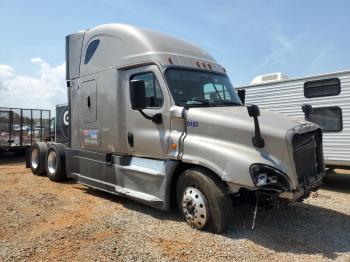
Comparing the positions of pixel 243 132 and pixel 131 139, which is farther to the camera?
pixel 131 139

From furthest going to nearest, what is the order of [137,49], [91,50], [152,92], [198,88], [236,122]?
[91,50] < [137,49] < [198,88] < [152,92] < [236,122]

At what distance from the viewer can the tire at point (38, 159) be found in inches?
425

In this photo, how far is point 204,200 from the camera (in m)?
5.54

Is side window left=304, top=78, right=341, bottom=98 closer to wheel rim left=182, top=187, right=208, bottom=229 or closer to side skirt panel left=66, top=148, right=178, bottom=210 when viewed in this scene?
side skirt panel left=66, top=148, right=178, bottom=210

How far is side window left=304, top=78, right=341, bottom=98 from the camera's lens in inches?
348

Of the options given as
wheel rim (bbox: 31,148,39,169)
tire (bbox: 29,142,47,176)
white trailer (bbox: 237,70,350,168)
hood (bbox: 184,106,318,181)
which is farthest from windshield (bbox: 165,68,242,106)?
wheel rim (bbox: 31,148,39,169)

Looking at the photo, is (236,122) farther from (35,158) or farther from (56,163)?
(35,158)

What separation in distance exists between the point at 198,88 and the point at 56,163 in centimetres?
509

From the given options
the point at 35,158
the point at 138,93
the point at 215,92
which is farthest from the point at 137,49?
the point at 35,158

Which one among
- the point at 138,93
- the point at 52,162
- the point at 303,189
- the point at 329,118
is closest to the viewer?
the point at 303,189

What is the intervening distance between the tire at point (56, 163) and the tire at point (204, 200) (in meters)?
4.86

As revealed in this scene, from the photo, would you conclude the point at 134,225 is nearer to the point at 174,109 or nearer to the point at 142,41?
the point at 174,109

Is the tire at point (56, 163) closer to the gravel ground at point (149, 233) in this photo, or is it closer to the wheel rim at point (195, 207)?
the gravel ground at point (149, 233)

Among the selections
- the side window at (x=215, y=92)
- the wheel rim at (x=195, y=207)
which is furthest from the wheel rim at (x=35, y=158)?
the wheel rim at (x=195, y=207)
